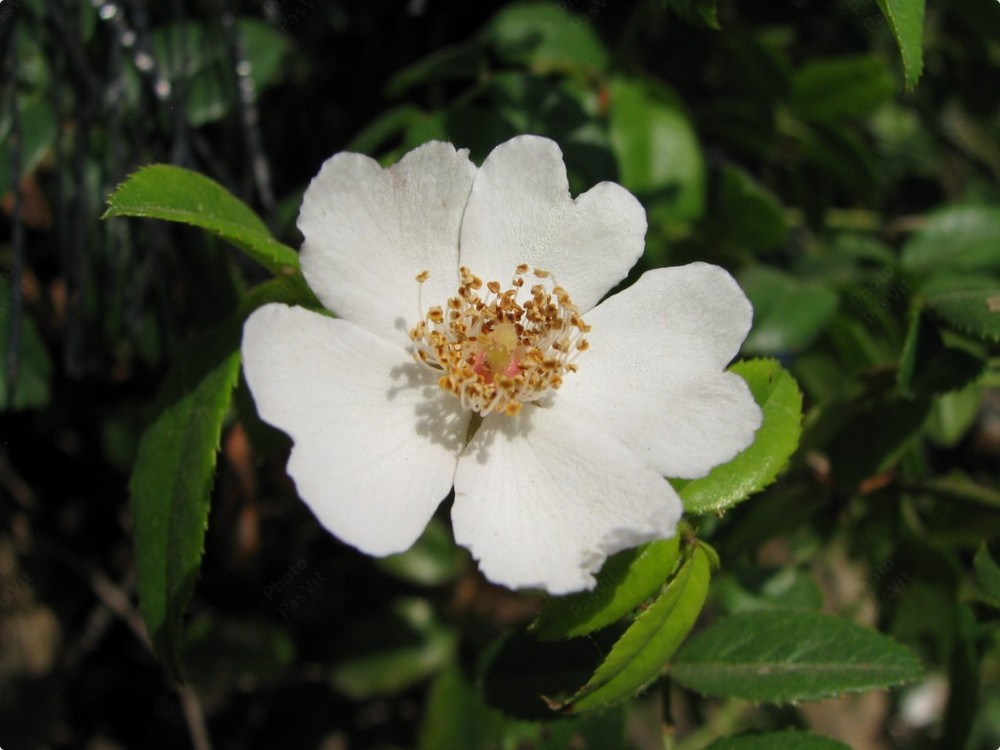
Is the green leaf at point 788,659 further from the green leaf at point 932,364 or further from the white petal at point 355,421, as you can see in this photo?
the white petal at point 355,421

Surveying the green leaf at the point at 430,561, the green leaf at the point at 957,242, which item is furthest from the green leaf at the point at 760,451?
the green leaf at the point at 430,561

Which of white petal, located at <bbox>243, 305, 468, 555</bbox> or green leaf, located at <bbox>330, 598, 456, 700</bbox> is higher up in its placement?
white petal, located at <bbox>243, 305, 468, 555</bbox>

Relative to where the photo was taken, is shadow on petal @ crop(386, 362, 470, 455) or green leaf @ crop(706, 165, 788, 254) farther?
green leaf @ crop(706, 165, 788, 254)

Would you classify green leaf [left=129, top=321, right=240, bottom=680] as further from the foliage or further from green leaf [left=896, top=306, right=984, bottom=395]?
green leaf [left=896, top=306, right=984, bottom=395]

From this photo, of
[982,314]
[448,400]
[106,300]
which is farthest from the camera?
[106,300]

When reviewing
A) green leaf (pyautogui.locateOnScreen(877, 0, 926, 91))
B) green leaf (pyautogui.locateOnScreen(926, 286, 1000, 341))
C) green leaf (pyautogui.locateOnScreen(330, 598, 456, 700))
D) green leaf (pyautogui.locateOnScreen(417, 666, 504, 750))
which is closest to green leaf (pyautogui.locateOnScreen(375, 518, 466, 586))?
green leaf (pyautogui.locateOnScreen(330, 598, 456, 700))

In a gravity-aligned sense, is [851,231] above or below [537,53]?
below

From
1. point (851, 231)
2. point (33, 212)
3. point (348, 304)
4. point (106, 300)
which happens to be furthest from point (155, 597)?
point (851, 231)

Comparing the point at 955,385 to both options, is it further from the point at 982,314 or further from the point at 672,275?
the point at 672,275
